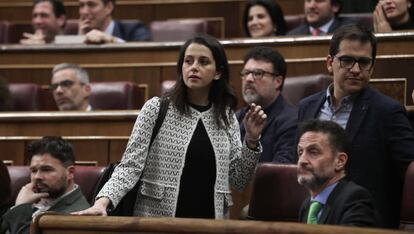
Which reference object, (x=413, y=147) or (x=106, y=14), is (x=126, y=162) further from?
(x=106, y=14)

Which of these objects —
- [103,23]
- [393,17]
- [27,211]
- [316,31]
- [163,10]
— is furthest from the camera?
→ [163,10]

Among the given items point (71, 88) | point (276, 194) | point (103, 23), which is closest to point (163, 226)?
point (276, 194)

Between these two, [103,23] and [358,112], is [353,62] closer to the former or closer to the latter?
[358,112]

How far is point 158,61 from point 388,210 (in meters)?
0.83

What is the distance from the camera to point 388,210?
1.20 meters

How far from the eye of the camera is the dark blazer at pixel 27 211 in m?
1.33

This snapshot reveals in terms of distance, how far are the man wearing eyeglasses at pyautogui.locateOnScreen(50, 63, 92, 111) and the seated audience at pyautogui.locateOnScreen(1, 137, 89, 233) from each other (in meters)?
0.40

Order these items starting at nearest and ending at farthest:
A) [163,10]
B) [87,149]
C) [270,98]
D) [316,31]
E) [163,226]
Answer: [163,226] → [270,98] → [87,149] → [316,31] → [163,10]

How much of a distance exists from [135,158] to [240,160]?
0.12 meters

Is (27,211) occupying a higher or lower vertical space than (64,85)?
lower

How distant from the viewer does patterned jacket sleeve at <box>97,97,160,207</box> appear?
114 centimetres

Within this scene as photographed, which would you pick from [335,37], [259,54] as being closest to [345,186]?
[335,37]

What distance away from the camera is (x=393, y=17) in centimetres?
177

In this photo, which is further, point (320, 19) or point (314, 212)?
point (320, 19)
